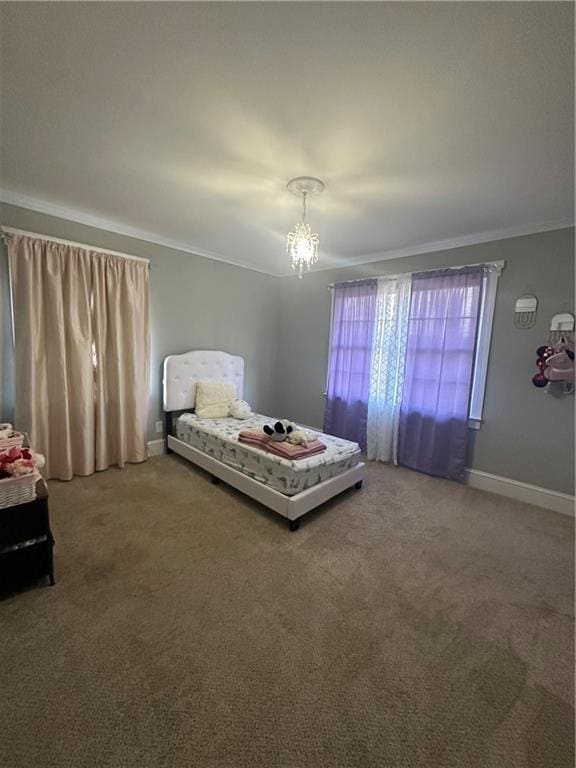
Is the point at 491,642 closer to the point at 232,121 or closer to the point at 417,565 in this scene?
the point at 417,565

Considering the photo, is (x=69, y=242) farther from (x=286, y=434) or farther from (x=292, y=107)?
(x=286, y=434)

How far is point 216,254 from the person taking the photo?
388 centimetres

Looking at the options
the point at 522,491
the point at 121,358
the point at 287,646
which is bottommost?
the point at 287,646

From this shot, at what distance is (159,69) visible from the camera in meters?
1.29

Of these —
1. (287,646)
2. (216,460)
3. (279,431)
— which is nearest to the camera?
(287,646)

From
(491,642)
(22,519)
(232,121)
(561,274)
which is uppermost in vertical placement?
(232,121)

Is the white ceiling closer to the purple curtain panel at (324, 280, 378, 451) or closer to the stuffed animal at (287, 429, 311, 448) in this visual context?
the purple curtain panel at (324, 280, 378, 451)

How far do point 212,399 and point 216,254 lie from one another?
1.84 meters

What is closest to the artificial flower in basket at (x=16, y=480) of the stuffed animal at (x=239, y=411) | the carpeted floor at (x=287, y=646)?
the carpeted floor at (x=287, y=646)

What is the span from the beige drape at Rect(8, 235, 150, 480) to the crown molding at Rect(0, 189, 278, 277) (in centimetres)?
32

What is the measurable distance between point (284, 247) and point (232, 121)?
201cm

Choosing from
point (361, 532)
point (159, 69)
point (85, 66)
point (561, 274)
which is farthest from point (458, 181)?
point (361, 532)

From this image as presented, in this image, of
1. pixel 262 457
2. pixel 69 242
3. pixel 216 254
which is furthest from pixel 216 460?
pixel 216 254

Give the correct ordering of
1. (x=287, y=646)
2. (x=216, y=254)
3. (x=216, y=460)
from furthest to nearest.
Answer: (x=216, y=254)
(x=216, y=460)
(x=287, y=646)
